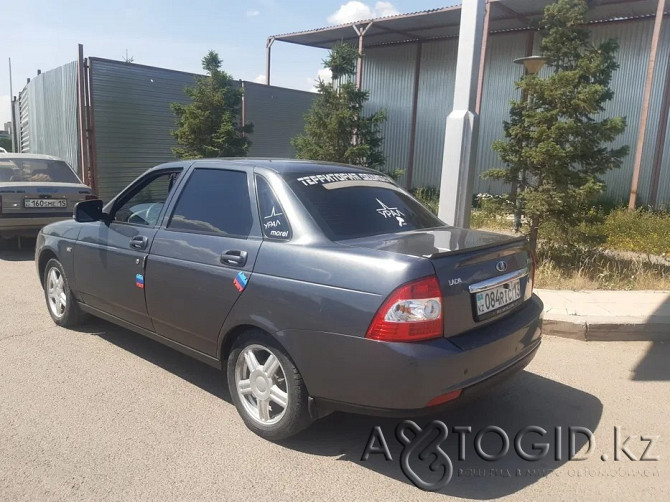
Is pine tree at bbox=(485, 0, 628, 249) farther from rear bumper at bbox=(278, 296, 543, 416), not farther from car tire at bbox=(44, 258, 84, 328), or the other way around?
car tire at bbox=(44, 258, 84, 328)

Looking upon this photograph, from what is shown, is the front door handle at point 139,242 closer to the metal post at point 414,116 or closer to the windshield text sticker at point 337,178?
the windshield text sticker at point 337,178

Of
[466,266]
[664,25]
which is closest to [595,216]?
[466,266]

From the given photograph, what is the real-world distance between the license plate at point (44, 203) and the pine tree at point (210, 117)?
4.75 metres

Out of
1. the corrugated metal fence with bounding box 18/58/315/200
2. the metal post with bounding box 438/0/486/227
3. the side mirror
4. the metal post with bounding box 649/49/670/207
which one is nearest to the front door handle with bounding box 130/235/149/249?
the side mirror

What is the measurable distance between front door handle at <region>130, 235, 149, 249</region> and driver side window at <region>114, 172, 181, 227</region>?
0.39 feet

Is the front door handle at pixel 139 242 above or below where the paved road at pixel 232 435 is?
above

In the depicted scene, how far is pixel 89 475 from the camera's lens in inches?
112

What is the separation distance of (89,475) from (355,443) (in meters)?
1.48

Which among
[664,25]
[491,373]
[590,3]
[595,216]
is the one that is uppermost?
[664,25]

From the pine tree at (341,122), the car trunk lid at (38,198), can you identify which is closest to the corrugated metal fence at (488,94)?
the pine tree at (341,122)

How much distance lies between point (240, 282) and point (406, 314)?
109 cm

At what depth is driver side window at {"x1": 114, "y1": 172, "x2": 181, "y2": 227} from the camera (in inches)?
164

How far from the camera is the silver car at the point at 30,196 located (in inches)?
327

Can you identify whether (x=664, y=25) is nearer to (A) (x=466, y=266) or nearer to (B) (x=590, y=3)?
(B) (x=590, y=3)
